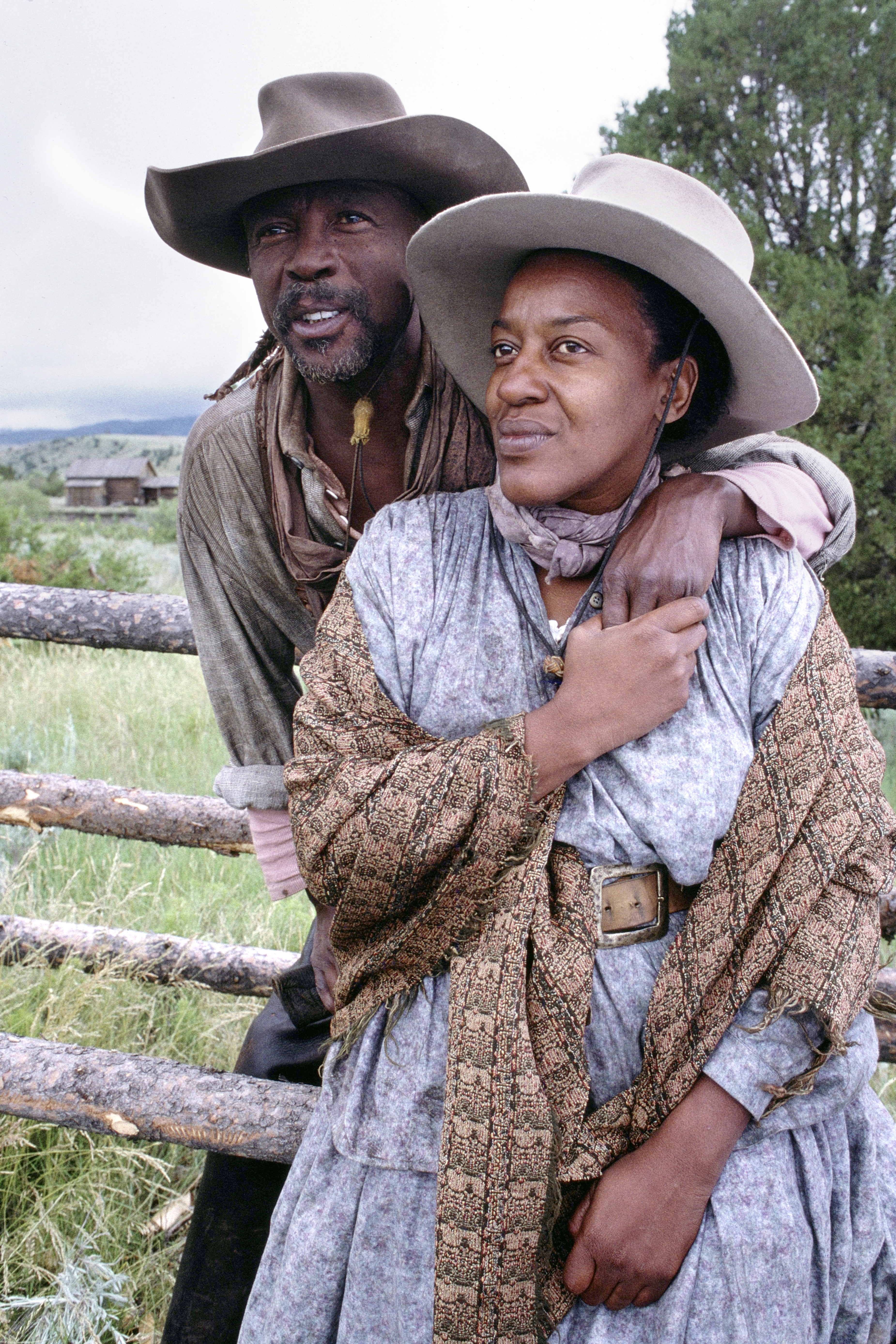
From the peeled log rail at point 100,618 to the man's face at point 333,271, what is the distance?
117 cm

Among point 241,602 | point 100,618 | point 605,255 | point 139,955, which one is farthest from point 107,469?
point 605,255

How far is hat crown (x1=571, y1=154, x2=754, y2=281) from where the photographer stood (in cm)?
166

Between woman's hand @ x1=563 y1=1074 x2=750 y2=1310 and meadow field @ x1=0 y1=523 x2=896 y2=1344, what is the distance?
1439 millimetres

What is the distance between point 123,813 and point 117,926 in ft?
2.69

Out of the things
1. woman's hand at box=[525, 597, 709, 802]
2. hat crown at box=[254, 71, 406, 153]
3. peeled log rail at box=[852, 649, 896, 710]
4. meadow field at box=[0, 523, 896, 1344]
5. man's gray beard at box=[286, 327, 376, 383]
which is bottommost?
meadow field at box=[0, 523, 896, 1344]

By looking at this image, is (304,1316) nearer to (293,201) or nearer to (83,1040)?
(83,1040)

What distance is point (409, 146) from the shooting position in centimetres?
212

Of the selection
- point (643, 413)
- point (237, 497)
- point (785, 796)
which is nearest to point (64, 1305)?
point (237, 497)

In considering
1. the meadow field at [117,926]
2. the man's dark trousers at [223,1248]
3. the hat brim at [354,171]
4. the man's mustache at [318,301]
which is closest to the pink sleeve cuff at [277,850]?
the man's dark trousers at [223,1248]

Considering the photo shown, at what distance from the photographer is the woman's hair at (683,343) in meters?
1.71

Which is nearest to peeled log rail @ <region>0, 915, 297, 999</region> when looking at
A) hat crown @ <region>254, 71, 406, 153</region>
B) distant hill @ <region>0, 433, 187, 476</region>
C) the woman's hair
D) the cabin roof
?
the woman's hair

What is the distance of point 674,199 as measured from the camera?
5.54 ft

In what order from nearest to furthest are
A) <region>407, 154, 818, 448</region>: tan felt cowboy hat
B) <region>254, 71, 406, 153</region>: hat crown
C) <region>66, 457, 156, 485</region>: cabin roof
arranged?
<region>407, 154, 818, 448</region>: tan felt cowboy hat < <region>254, 71, 406, 153</region>: hat crown < <region>66, 457, 156, 485</region>: cabin roof

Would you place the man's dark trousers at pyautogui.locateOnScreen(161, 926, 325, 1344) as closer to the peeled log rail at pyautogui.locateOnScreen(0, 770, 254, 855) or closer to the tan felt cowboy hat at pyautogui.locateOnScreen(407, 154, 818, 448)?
the peeled log rail at pyautogui.locateOnScreen(0, 770, 254, 855)
